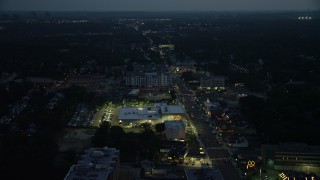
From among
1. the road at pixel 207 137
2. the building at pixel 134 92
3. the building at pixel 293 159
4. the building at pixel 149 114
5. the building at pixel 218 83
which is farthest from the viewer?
the building at pixel 218 83

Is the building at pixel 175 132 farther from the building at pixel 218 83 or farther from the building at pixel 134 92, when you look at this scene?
the building at pixel 218 83

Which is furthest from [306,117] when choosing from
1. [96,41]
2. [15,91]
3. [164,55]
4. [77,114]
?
[96,41]

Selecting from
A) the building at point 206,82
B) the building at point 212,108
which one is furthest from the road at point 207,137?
the building at point 206,82

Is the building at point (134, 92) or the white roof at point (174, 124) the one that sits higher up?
the white roof at point (174, 124)

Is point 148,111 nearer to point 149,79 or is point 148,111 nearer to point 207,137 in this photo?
point 207,137

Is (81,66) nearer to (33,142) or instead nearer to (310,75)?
(310,75)

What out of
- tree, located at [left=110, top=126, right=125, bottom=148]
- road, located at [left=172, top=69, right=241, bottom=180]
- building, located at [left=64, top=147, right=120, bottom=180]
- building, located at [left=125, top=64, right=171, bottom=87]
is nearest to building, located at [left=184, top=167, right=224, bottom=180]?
road, located at [left=172, top=69, right=241, bottom=180]

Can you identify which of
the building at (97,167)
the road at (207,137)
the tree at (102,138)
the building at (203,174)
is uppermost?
the building at (97,167)
